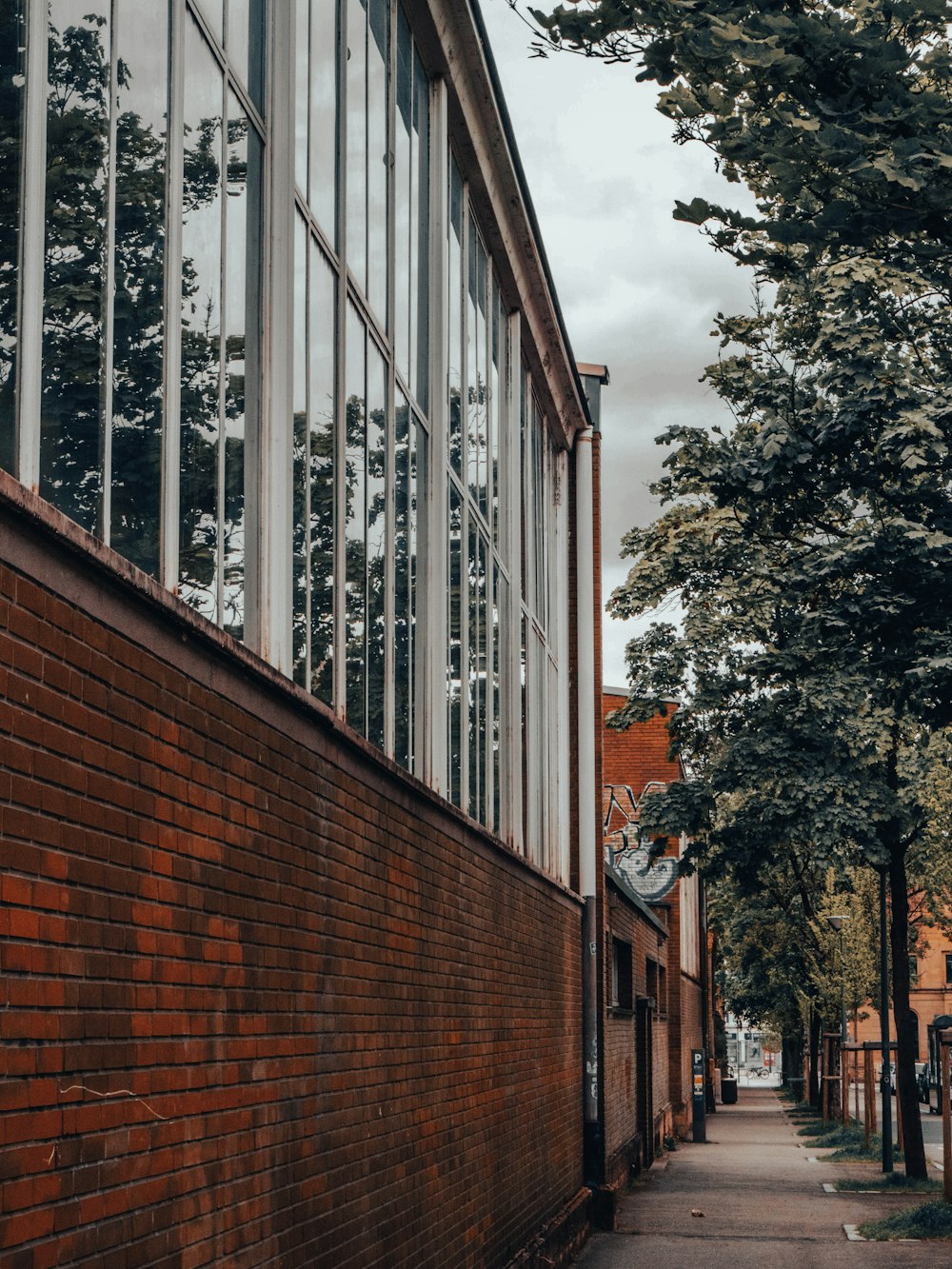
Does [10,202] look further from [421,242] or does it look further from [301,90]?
[421,242]

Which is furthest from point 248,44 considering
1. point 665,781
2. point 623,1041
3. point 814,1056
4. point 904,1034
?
point 814,1056

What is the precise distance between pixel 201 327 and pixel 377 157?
3.48 metres

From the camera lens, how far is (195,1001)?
4.80 meters

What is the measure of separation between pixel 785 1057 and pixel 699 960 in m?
32.5

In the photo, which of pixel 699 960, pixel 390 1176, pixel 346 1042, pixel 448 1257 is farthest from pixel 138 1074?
pixel 699 960

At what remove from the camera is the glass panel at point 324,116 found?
7.09m

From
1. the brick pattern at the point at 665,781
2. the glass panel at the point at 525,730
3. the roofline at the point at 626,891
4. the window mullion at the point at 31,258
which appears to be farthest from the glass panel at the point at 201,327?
the brick pattern at the point at 665,781

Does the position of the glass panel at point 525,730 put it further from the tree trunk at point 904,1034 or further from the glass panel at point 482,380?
the tree trunk at point 904,1034

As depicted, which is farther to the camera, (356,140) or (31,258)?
(356,140)

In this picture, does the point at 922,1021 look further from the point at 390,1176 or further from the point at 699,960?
the point at 390,1176

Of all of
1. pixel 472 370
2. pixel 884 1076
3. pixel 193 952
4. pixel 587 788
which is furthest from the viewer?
pixel 884 1076

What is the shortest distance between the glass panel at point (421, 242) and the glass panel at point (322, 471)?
2366 millimetres

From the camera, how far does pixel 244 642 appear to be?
5.97m

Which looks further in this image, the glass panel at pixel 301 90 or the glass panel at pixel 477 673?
the glass panel at pixel 477 673
